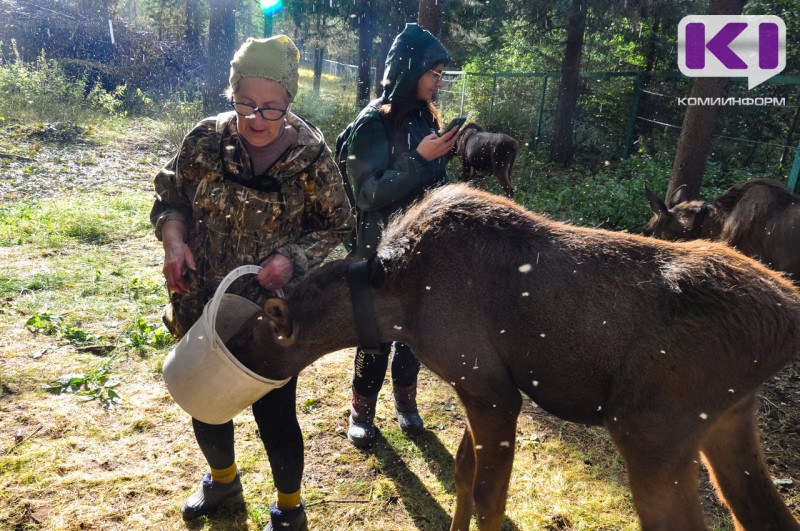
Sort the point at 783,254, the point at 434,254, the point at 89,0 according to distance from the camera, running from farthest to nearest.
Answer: the point at 89,0 → the point at 783,254 → the point at 434,254

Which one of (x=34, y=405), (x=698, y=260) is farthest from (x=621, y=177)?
(x=34, y=405)

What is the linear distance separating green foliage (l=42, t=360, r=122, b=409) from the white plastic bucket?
215 centimetres

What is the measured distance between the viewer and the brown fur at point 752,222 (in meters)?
5.71

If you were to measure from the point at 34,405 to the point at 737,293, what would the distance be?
14.9ft

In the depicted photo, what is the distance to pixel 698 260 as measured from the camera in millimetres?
2262

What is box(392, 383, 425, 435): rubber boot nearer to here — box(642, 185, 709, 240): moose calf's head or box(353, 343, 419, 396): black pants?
box(353, 343, 419, 396): black pants

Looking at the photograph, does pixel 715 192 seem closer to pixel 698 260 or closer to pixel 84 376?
pixel 698 260

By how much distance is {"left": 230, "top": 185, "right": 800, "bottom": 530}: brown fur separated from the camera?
83.4 inches

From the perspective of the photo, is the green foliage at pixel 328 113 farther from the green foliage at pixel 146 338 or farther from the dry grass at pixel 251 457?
the dry grass at pixel 251 457

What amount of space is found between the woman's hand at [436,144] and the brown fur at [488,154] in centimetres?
698

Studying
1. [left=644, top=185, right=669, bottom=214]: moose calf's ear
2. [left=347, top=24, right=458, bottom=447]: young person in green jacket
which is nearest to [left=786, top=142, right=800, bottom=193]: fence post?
[left=644, top=185, right=669, bottom=214]: moose calf's ear

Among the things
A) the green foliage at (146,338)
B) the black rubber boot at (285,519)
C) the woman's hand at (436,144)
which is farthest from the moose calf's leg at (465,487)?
the green foliage at (146,338)

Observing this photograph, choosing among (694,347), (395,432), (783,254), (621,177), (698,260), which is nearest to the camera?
(694,347)

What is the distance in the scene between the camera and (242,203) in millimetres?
2551
